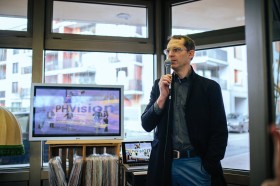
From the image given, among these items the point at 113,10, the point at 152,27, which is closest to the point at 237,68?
the point at 152,27

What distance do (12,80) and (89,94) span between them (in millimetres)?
927

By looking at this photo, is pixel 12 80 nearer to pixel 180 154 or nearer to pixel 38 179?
pixel 38 179

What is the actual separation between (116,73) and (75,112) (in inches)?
30.6

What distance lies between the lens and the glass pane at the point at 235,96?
2.61 meters

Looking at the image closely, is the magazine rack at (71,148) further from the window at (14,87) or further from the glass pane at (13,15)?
the glass pane at (13,15)

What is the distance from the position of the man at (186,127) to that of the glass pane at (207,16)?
3.58ft

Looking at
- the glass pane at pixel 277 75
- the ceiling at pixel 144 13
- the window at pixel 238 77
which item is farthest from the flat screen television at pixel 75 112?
the glass pane at pixel 277 75

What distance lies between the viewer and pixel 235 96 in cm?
268

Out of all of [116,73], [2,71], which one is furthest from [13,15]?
[116,73]

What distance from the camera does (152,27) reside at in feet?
10.1

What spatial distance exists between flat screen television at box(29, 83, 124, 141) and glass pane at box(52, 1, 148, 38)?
77cm

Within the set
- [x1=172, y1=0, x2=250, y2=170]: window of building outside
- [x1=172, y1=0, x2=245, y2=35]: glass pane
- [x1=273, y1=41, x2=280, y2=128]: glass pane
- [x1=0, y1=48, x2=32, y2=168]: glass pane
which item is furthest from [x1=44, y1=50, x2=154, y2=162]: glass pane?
[x1=273, y1=41, x2=280, y2=128]: glass pane

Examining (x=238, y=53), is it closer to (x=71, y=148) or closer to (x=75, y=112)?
(x=75, y=112)

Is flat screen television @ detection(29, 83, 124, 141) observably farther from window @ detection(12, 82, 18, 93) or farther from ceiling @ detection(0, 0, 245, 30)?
ceiling @ detection(0, 0, 245, 30)
